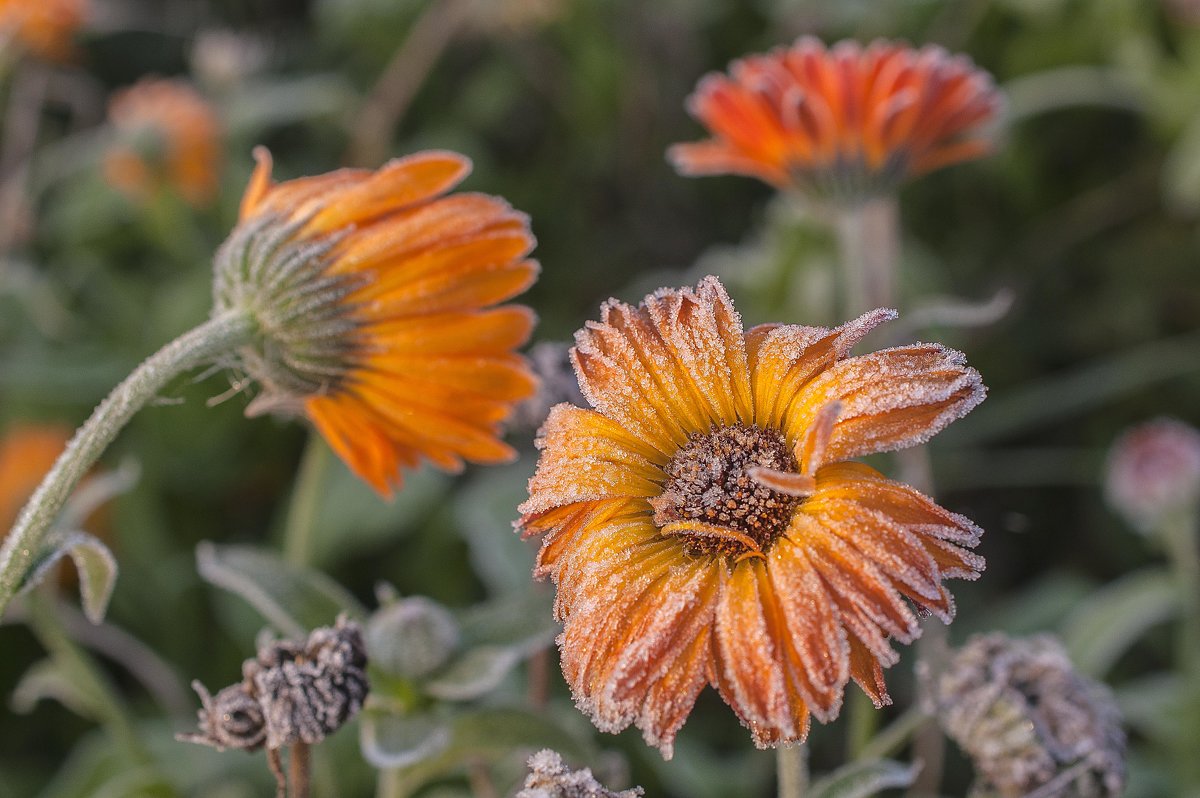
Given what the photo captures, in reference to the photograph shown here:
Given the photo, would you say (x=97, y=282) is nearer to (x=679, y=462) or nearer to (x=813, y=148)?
(x=813, y=148)

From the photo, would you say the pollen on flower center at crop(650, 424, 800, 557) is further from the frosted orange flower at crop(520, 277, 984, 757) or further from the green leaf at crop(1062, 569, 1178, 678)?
the green leaf at crop(1062, 569, 1178, 678)

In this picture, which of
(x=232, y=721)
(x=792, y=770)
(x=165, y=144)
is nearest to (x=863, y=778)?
(x=792, y=770)

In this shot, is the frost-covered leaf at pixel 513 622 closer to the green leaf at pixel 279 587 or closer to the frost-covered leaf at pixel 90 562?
the green leaf at pixel 279 587

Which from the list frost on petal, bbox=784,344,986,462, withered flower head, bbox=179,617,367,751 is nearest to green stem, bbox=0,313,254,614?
withered flower head, bbox=179,617,367,751

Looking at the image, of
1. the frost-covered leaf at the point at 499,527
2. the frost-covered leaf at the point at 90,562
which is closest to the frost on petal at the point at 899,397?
the frost-covered leaf at the point at 90,562

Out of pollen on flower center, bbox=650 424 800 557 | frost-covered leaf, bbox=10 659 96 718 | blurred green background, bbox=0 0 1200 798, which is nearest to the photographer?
pollen on flower center, bbox=650 424 800 557

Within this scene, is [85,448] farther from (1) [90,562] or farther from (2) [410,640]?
(2) [410,640]

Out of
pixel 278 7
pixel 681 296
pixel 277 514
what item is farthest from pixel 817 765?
pixel 278 7
